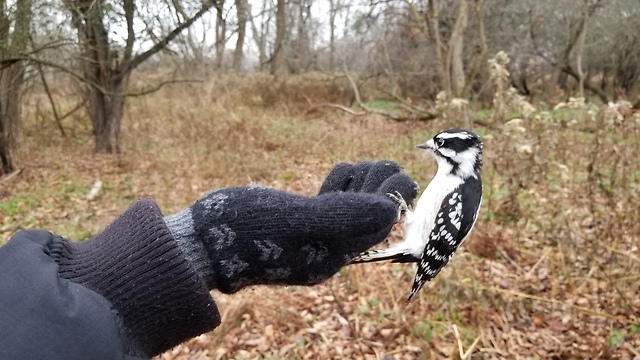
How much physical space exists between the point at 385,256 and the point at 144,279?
1189mm

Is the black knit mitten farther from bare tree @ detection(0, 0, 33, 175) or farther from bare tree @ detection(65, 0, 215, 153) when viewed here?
bare tree @ detection(0, 0, 33, 175)

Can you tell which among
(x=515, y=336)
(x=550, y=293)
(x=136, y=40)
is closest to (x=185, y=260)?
(x=515, y=336)

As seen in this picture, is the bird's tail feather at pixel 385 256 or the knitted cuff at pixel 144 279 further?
the bird's tail feather at pixel 385 256

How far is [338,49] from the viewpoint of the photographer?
76.2 ft

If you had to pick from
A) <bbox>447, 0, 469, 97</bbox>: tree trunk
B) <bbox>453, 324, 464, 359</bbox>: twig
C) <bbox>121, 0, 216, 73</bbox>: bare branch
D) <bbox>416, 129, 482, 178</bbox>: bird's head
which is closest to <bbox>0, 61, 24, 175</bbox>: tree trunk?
<bbox>121, 0, 216, 73</bbox>: bare branch

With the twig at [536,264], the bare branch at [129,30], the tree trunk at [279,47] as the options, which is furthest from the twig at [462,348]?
the tree trunk at [279,47]

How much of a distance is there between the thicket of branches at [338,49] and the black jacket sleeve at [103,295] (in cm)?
424

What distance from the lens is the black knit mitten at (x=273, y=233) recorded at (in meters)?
1.38

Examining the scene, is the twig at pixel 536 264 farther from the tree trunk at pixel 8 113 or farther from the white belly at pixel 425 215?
the tree trunk at pixel 8 113

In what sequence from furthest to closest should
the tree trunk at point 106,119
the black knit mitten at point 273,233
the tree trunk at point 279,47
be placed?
the tree trunk at point 279,47 → the tree trunk at point 106,119 → the black knit mitten at point 273,233

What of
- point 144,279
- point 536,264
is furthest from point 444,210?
point 536,264

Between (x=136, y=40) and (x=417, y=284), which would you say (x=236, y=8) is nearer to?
(x=136, y=40)

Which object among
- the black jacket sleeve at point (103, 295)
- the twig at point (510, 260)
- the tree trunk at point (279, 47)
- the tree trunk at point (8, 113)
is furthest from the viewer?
the tree trunk at point (279, 47)

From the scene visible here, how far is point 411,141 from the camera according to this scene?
7031 millimetres
